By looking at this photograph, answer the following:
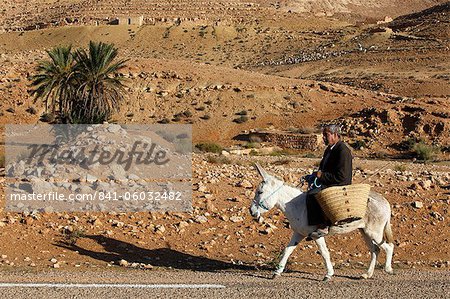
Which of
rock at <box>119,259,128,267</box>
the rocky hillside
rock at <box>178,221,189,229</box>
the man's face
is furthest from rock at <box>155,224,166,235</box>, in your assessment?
the rocky hillside

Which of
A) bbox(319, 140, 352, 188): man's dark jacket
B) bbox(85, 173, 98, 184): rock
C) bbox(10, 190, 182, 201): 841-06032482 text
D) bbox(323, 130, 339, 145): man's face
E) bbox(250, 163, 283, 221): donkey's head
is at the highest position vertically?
bbox(323, 130, 339, 145): man's face

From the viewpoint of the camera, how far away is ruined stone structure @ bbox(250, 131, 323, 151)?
32.7m

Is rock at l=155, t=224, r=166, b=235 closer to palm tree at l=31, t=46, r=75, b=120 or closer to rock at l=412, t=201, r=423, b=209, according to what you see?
rock at l=412, t=201, r=423, b=209

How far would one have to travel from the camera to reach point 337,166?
9383 mm

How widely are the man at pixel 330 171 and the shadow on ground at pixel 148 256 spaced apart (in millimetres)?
1783

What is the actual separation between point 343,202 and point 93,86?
19153 mm

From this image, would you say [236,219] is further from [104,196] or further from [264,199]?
[264,199]

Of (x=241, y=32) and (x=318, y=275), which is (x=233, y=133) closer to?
(x=318, y=275)

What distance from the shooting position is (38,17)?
105m

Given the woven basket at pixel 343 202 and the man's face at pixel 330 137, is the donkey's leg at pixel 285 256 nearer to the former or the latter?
the woven basket at pixel 343 202

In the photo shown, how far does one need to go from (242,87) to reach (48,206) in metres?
28.0

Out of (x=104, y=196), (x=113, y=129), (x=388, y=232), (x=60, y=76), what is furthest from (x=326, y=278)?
(x=60, y=76)

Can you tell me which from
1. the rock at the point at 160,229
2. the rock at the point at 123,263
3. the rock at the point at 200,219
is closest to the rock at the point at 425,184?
the rock at the point at 200,219

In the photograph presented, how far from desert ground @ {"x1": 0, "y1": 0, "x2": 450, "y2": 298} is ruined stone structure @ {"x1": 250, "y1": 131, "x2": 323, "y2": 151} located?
1.58 ft
